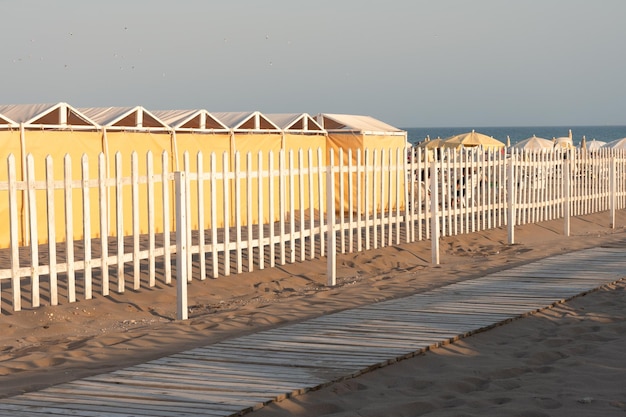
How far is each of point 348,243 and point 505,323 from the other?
24.9 feet

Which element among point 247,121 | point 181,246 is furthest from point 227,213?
point 247,121

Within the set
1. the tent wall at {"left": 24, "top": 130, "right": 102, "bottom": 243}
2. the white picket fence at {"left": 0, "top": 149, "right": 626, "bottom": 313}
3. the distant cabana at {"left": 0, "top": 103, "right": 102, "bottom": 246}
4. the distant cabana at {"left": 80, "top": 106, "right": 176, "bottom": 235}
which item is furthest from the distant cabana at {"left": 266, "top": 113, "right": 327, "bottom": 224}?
the tent wall at {"left": 24, "top": 130, "right": 102, "bottom": 243}

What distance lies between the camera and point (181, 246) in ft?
31.8

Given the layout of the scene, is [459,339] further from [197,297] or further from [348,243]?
[348,243]

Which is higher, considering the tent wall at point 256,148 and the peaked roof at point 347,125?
the peaked roof at point 347,125

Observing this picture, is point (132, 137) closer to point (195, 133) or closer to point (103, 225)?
point (195, 133)

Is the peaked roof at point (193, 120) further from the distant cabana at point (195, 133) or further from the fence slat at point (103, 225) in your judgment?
the fence slat at point (103, 225)

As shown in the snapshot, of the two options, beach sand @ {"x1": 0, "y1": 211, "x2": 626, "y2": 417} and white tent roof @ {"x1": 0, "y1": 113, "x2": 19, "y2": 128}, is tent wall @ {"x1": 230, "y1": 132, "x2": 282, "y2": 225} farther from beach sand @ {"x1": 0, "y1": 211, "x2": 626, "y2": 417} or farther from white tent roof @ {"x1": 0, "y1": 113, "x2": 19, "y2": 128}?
beach sand @ {"x1": 0, "y1": 211, "x2": 626, "y2": 417}

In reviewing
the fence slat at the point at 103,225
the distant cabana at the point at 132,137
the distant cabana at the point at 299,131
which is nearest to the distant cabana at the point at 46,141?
the distant cabana at the point at 132,137

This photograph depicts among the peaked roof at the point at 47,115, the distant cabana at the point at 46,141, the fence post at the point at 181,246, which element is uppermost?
the peaked roof at the point at 47,115

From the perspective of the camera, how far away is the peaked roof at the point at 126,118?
1869cm

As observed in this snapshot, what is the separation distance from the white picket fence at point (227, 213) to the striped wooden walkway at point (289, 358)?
2.49 metres

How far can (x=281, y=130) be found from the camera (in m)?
22.6

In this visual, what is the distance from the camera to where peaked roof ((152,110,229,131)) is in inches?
794
